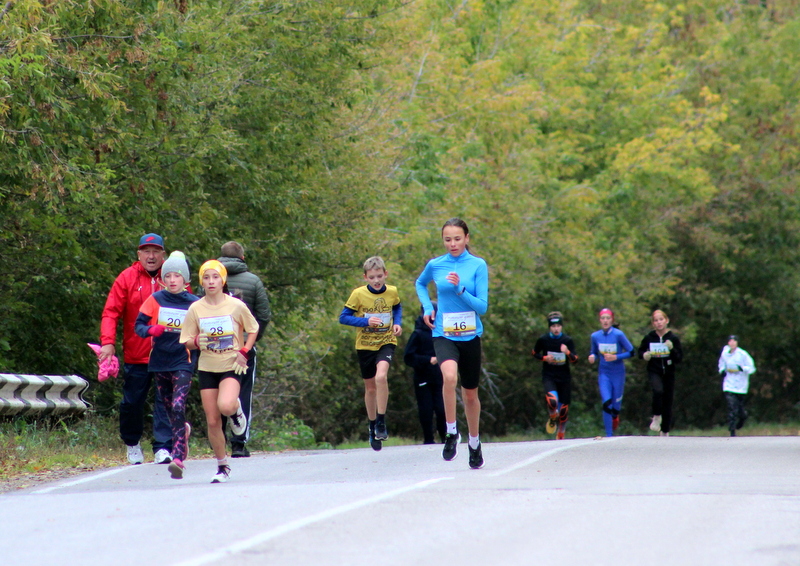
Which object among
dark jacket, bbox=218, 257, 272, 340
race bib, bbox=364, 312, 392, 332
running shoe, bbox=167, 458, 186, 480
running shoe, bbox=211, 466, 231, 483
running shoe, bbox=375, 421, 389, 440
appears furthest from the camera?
running shoe, bbox=375, 421, 389, 440

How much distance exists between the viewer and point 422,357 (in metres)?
16.7

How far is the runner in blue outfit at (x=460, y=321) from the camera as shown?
1102cm

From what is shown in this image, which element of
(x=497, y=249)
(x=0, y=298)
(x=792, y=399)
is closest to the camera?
(x=0, y=298)

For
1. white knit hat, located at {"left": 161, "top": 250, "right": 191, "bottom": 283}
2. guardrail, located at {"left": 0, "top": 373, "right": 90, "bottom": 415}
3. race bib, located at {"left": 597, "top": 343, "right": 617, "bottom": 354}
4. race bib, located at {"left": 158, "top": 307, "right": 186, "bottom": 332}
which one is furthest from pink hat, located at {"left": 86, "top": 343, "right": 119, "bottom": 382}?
race bib, located at {"left": 597, "top": 343, "right": 617, "bottom": 354}

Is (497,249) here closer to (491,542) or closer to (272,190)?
(272,190)

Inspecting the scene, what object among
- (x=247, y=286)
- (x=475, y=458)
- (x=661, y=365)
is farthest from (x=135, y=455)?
(x=661, y=365)

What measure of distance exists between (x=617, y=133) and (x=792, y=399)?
13.6 m

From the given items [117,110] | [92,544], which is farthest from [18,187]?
[92,544]

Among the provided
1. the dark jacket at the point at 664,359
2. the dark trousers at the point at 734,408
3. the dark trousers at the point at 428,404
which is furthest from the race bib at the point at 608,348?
the dark trousers at the point at 428,404

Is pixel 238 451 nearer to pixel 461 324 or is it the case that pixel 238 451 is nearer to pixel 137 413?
pixel 137 413

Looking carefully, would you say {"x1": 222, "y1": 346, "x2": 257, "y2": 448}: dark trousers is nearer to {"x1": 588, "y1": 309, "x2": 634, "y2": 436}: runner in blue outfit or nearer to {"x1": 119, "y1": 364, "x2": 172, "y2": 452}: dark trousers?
{"x1": 119, "y1": 364, "x2": 172, "y2": 452}: dark trousers

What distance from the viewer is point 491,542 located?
6.84 metres

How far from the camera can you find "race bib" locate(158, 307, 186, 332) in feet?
37.9

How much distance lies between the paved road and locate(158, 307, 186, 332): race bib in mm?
1331
